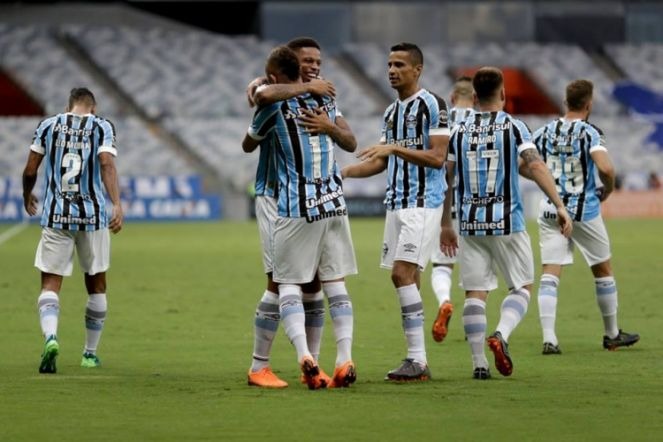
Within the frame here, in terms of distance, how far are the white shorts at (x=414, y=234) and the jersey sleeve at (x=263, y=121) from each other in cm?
122

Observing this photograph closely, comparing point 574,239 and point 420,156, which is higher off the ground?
point 420,156

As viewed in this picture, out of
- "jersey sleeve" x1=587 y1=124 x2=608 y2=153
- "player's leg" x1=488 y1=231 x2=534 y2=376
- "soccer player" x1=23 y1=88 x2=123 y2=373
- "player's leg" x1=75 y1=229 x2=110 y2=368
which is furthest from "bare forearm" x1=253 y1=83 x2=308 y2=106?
"jersey sleeve" x1=587 y1=124 x2=608 y2=153

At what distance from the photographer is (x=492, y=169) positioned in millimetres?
10367

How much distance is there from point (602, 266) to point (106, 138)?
13.8 feet

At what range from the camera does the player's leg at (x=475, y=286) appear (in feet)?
33.4

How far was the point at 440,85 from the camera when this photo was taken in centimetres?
5534

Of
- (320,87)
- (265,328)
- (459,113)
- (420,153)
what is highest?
(459,113)

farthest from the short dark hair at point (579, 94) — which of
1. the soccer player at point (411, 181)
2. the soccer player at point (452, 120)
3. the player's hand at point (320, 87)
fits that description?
the player's hand at point (320, 87)

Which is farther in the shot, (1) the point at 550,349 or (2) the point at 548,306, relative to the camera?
(2) the point at 548,306

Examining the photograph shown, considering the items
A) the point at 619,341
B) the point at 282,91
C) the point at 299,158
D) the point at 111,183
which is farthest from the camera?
the point at 619,341

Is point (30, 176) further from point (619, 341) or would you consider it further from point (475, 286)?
point (619, 341)

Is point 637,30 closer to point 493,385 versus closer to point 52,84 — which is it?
point 52,84

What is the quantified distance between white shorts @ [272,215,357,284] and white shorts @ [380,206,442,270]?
58 cm

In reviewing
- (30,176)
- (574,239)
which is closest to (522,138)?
(574,239)
